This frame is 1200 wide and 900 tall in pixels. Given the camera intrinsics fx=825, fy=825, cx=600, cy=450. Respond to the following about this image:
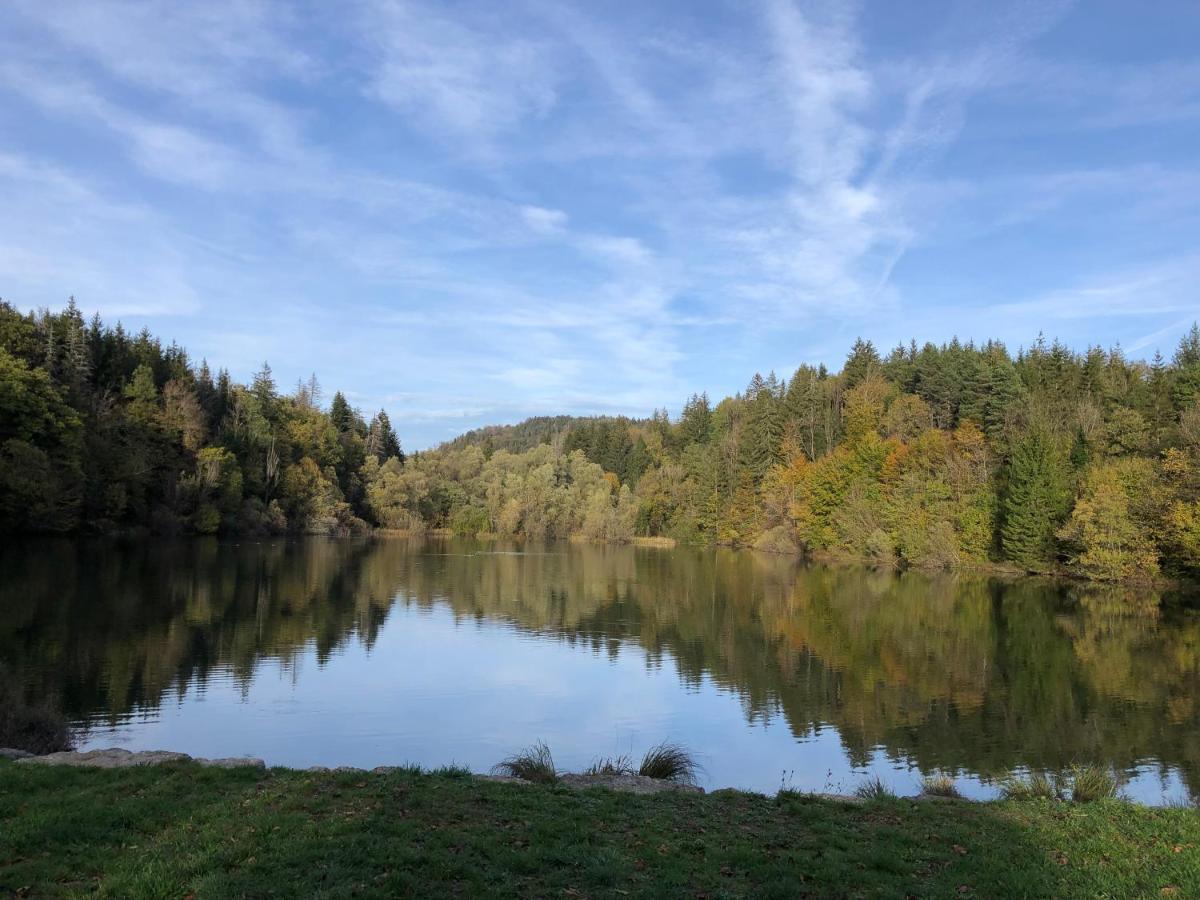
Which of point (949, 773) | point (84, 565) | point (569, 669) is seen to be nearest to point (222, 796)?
point (949, 773)

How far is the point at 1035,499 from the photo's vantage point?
53.4m

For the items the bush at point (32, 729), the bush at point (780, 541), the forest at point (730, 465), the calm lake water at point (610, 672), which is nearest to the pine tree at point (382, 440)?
the forest at point (730, 465)

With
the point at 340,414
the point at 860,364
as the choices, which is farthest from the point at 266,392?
the point at 860,364

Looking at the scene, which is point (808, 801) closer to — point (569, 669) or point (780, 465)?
point (569, 669)

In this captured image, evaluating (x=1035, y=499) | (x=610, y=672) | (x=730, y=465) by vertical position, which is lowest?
(x=610, y=672)

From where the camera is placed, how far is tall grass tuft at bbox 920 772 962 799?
40.7ft

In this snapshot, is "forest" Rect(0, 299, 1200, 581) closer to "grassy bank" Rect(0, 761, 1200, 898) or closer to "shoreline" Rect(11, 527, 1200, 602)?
"shoreline" Rect(11, 527, 1200, 602)

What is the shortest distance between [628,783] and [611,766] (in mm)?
1790

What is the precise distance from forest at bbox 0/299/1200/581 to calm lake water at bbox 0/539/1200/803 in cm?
1025

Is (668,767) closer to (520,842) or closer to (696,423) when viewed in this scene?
(520,842)

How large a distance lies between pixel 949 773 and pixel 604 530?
8419cm

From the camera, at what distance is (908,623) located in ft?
112

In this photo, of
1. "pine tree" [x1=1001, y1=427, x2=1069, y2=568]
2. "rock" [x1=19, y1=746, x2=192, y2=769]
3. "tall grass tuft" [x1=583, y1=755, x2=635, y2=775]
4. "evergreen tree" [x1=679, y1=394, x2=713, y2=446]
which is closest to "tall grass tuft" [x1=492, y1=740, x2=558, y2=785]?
"tall grass tuft" [x1=583, y1=755, x2=635, y2=775]

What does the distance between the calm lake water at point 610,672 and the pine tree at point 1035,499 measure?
9.30m
